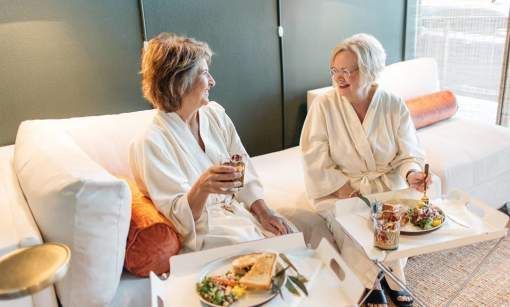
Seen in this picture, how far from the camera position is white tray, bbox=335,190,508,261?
1.34 meters

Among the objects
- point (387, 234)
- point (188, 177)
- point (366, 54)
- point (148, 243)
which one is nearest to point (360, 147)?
point (366, 54)

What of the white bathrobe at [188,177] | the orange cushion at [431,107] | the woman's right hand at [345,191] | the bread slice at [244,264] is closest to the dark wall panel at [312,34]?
the orange cushion at [431,107]

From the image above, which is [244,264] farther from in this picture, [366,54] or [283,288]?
[366,54]

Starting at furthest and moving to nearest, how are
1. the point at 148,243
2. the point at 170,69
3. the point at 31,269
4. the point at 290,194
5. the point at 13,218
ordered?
the point at 290,194, the point at 170,69, the point at 148,243, the point at 13,218, the point at 31,269

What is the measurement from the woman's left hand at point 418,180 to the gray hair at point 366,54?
1.50 feet

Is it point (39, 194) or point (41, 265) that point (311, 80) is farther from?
point (41, 265)

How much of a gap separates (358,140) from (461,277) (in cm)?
86

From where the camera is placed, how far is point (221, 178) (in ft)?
4.34

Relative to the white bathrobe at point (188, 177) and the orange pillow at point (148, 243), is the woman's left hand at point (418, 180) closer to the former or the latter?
the white bathrobe at point (188, 177)

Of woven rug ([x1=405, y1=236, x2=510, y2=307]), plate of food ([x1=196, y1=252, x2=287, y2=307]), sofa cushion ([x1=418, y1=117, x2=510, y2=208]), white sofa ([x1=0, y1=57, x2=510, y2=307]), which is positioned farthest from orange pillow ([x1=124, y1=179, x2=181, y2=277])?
sofa cushion ([x1=418, y1=117, x2=510, y2=208])

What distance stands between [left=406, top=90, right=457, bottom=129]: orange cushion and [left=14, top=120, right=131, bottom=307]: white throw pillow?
2033 mm

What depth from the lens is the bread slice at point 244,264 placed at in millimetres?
1230

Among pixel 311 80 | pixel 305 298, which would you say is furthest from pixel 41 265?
pixel 311 80

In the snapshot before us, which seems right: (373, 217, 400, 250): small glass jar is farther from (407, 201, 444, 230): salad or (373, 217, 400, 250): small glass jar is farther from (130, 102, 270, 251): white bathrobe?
(130, 102, 270, 251): white bathrobe
